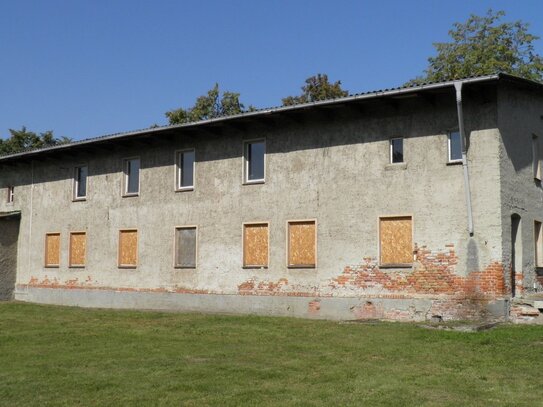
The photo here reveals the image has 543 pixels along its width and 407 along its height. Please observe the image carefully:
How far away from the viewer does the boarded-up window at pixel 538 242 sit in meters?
18.7

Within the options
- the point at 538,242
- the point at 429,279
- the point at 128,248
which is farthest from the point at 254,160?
the point at 538,242

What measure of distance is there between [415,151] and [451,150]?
2.93 feet

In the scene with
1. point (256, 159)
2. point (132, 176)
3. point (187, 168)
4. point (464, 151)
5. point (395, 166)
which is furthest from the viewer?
point (132, 176)

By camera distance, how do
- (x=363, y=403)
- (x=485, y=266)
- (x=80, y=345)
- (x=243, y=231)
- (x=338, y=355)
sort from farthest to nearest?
1. (x=243, y=231)
2. (x=485, y=266)
3. (x=80, y=345)
4. (x=338, y=355)
5. (x=363, y=403)

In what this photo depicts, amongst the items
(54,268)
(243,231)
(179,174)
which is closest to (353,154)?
(243,231)

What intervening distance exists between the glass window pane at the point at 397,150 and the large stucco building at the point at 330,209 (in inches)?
1.5

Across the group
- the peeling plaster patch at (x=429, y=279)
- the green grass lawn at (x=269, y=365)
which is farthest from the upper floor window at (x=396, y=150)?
the green grass lawn at (x=269, y=365)

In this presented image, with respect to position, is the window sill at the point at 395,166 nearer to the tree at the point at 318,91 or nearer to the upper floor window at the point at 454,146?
the upper floor window at the point at 454,146

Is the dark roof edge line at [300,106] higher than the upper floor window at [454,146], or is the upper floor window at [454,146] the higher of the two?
the dark roof edge line at [300,106]

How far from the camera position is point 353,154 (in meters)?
18.6

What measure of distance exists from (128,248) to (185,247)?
270 cm

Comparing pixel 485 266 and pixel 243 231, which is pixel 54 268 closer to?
pixel 243 231

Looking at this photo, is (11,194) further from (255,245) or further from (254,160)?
(255,245)

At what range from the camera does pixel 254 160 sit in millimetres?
20781
